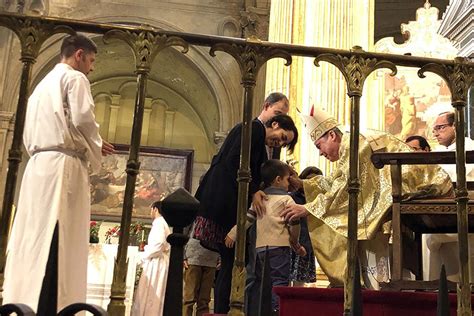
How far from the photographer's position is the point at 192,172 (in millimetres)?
16297

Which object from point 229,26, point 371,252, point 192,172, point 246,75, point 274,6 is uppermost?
point 229,26

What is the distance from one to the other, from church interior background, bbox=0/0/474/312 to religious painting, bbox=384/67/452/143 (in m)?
0.02

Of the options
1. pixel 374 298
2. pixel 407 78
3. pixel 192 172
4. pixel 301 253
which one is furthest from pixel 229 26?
pixel 374 298

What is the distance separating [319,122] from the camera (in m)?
4.34

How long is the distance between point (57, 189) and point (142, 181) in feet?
41.9

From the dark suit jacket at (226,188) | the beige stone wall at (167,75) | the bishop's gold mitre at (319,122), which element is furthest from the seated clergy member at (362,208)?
the beige stone wall at (167,75)

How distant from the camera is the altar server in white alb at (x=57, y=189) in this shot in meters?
3.13

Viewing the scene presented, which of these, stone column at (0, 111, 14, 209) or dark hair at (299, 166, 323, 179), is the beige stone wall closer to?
stone column at (0, 111, 14, 209)

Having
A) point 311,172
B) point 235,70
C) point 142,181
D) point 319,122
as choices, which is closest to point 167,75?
point 235,70

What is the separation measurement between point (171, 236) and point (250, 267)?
8.65 ft

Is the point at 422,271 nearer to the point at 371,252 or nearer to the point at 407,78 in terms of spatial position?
the point at 371,252

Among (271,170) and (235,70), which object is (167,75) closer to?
(235,70)

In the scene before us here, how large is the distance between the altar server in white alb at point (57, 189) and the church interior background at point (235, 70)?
4633 millimetres

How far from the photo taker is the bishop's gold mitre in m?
4.32
